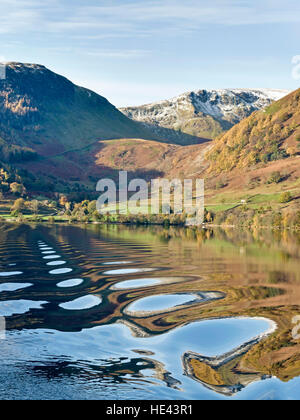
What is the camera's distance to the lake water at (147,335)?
1248cm

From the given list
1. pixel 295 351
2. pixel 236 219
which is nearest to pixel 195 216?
pixel 236 219

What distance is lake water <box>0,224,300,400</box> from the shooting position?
1248cm

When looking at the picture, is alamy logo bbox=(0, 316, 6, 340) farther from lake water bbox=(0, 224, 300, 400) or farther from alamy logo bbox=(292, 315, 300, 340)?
alamy logo bbox=(292, 315, 300, 340)

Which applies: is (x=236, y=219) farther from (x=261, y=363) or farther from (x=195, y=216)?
(x=261, y=363)

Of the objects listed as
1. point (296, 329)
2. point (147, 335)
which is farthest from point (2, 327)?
point (296, 329)

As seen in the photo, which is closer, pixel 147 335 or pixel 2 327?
pixel 147 335

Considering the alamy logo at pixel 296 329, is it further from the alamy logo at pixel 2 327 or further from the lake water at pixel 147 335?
the alamy logo at pixel 2 327

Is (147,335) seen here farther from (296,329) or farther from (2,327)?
(296,329)

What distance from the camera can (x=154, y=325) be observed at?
18438 mm

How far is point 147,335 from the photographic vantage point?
1706 cm

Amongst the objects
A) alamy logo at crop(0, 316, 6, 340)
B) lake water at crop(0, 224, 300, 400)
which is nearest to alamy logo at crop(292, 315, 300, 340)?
lake water at crop(0, 224, 300, 400)

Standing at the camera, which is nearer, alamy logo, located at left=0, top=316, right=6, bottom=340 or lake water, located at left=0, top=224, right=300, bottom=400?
lake water, located at left=0, top=224, right=300, bottom=400

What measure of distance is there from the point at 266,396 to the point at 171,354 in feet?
12.7
